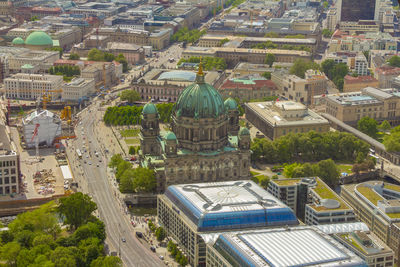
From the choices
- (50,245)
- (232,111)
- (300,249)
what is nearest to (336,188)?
(232,111)

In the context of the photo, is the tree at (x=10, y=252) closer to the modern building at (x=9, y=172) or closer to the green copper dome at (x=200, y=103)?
the modern building at (x=9, y=172)

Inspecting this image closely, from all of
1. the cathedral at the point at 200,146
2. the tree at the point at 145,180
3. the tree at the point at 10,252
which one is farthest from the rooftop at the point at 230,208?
the tree at the point at 10,252

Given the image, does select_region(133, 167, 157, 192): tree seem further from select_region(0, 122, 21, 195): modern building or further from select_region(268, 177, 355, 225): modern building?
select_region(268, 177, 355, 225): modern building

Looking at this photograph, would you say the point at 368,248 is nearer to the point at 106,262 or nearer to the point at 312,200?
the point at 312,200

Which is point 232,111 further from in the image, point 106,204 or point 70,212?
point 70,212

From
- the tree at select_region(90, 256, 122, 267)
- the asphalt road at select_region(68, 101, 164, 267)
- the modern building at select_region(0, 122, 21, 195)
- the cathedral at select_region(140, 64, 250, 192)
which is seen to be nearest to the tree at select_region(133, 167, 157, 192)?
the cathedral at select_region(140, 64, 250, 192)

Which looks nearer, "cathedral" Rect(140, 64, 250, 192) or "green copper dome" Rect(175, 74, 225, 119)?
"cathedral" Rect(140, 64, 250, 192)
